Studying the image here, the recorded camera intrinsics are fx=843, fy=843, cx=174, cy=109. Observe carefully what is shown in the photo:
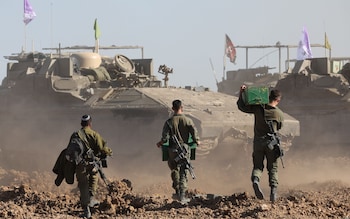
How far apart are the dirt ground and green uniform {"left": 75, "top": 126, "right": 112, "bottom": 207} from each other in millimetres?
241

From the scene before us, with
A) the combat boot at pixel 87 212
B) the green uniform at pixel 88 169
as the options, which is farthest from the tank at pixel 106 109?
the combat boot at pixel 87 212

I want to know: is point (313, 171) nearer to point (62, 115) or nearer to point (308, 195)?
point (62, 115)

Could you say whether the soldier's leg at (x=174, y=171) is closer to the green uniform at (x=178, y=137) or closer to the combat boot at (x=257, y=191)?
the green uniform at (x=178, y=137)

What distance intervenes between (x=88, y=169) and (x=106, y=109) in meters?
6.60

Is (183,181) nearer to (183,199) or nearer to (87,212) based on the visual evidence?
(183,199)

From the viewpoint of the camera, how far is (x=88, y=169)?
933 cm

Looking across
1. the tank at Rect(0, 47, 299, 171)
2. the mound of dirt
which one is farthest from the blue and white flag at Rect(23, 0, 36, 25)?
the mound of dirt

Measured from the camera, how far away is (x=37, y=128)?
1686cm

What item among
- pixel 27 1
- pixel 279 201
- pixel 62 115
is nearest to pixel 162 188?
pixel 62 115

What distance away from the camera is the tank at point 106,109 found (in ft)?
50.8

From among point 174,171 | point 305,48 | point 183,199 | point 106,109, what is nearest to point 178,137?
point 174,171

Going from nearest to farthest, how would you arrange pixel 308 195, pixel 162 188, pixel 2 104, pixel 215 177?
pixel 308 195, pixel 162 188, pixel 215 177, pixel 2 104

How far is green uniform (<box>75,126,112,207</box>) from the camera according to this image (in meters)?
9.27

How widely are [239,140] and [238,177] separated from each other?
27.4 inches
